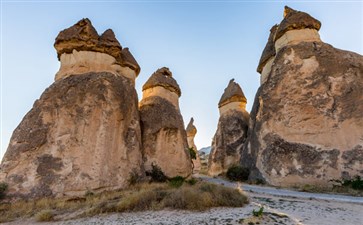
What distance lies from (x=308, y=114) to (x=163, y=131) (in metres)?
7.12

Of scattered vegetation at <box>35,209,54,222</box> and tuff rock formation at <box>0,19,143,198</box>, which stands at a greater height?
tuff rock formation at <box>0,19,143,198</box>

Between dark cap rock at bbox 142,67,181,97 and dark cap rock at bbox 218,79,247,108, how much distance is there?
6.28 metres

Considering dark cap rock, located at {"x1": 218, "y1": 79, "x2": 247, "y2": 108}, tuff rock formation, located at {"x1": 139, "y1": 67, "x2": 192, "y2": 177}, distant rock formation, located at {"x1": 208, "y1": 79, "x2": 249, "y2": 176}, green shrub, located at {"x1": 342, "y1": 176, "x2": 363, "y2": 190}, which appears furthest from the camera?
dark cap rock, located at {"x1": 218, "y1": 79, "x2": 247, "y2": 108}

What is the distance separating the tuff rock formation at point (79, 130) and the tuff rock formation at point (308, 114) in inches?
250

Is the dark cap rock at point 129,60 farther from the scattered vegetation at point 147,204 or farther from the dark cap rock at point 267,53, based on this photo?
the scattered vegetation at point 147,204

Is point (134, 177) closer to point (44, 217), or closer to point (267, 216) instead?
point (44, 217)

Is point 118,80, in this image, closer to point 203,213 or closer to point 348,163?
point 203,213

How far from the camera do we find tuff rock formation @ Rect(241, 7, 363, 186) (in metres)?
10.5

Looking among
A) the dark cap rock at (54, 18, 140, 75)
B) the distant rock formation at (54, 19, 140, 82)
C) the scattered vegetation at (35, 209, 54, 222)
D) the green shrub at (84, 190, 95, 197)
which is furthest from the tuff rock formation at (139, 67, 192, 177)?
the scattered vegetation at (35, 209, 54, 222)

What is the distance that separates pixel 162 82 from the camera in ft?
52.3

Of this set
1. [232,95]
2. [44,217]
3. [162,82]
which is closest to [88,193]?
[44,217]

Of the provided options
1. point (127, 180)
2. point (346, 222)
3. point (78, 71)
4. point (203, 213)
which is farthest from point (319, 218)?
point (78, 71)

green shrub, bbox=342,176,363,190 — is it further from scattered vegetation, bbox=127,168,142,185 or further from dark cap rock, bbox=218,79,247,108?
dark cap rock, bbox=218,79,247,108

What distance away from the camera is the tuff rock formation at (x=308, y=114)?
10500 mm
